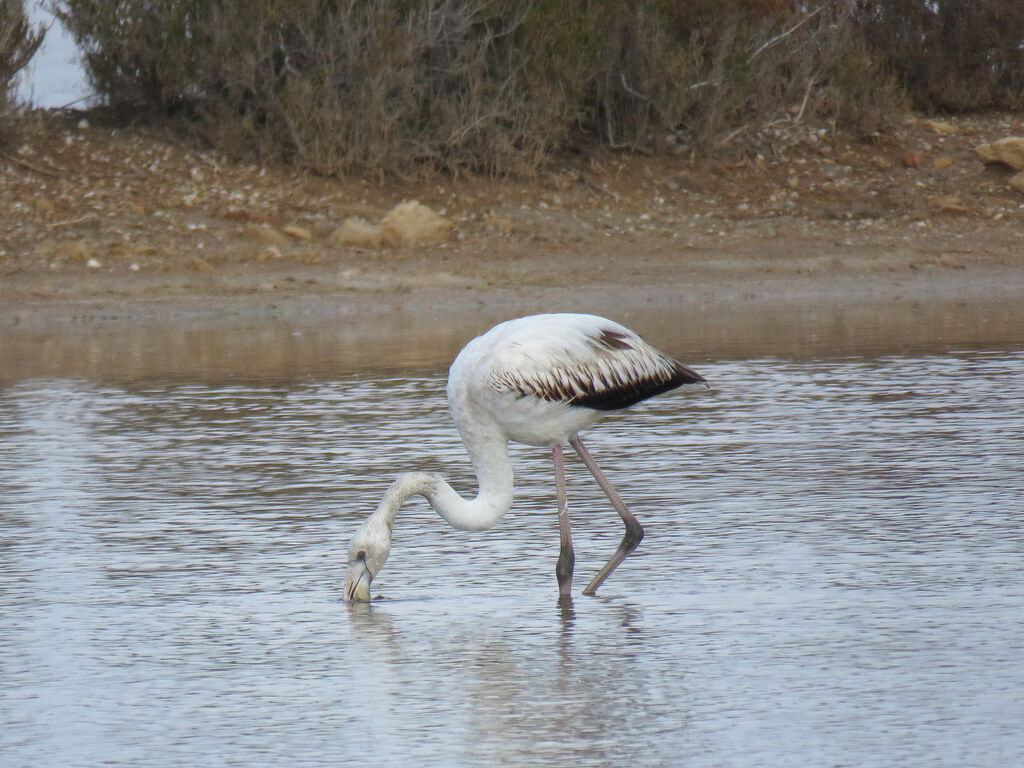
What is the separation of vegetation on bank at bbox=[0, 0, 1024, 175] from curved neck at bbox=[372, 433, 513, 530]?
13.3 m

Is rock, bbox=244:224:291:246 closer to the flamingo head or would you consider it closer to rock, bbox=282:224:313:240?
rock, bbox=282:224:313:240

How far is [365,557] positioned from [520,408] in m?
0.73

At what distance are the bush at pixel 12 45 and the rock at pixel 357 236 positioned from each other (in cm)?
408

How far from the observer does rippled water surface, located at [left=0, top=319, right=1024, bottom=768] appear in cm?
440

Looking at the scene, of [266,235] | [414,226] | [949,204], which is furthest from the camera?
[949,204]

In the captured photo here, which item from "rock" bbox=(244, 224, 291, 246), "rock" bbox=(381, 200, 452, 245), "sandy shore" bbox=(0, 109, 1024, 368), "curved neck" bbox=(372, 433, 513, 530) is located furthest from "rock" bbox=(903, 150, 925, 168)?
"curved neck" bbox=(372, 433, 513, 530)

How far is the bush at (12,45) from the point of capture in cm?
1892

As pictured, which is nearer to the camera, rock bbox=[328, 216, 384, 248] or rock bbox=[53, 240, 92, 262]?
rock bbox=[53, 240, 92, 262]

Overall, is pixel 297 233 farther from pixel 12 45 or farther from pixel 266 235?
pixel 12 45

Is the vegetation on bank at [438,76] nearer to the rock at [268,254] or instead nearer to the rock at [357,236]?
the rock at [357,236]

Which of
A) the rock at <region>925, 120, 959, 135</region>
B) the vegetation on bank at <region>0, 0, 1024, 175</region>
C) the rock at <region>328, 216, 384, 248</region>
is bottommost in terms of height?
the rock at <region>328, 216, 384, 248</region>

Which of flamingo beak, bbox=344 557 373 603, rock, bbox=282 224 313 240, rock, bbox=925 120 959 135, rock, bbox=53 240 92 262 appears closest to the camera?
flamingo beak, bbox=344 557 373 603

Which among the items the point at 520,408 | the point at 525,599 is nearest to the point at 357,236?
the point at 520,408

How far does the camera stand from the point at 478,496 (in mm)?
6023
